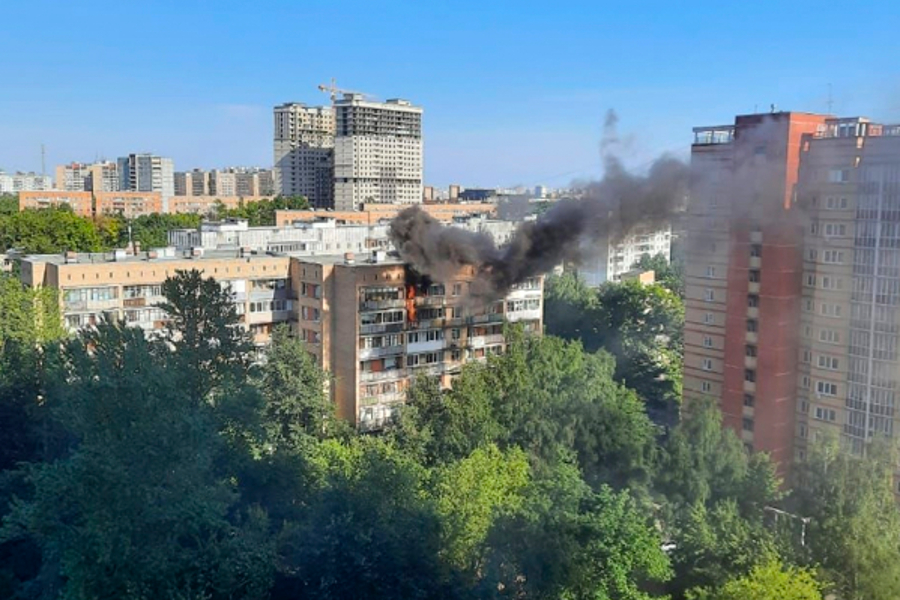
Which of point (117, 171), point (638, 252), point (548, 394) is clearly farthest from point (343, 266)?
point (117, 171)

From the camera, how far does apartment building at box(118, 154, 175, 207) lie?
251ft

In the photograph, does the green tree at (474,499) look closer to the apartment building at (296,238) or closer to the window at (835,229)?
the window at (835,229)

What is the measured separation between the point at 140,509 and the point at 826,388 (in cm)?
1151

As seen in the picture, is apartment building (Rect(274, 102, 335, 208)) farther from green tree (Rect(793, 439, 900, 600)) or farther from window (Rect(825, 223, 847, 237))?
green tree (Rect(793, 439, 900, 600))

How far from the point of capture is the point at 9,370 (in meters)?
15.1

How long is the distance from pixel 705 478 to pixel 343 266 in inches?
349

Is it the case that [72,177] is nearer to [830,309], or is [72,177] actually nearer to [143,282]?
[143,282]

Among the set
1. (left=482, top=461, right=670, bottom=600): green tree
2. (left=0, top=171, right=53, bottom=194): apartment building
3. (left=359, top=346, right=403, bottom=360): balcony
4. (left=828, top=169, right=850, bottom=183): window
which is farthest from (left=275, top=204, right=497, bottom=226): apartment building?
(left=0, top=171, right=53, bottom=194): apartment building

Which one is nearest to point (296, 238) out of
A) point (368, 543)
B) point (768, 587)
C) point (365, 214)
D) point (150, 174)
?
point (365, 214)

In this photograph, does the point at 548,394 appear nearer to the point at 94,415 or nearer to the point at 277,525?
the point at 277,525

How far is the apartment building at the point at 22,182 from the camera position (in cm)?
8881

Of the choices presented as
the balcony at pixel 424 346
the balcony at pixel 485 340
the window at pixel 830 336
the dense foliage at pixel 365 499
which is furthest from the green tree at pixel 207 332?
the window at pixel 830 336

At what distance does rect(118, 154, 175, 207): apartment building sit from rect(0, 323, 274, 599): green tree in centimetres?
7009

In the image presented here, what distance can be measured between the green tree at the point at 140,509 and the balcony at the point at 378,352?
801 centimetres
